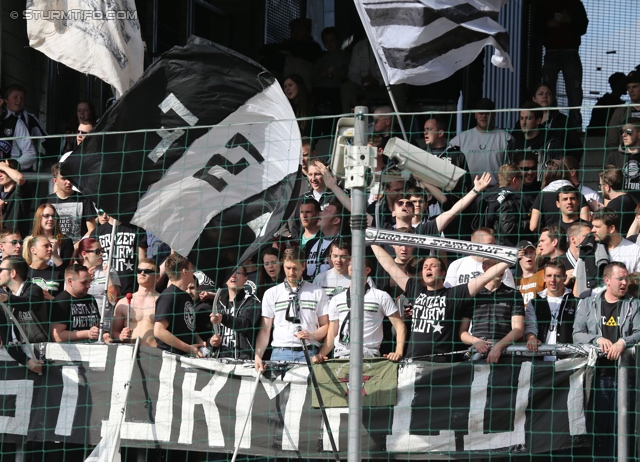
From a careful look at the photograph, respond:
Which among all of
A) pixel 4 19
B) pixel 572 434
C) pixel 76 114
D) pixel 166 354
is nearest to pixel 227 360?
pixel 166 354

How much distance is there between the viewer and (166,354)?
9.00 metres

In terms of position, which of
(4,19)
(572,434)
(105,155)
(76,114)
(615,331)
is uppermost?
(4,19)

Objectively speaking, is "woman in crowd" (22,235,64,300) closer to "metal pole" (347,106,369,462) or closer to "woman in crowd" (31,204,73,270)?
"woman in crowd" (31,204,73,270)

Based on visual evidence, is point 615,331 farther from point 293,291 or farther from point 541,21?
point 541,21

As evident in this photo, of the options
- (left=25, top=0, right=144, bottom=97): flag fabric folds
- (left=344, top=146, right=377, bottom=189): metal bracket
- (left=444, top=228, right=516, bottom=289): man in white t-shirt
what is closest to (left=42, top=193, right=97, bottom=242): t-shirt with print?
(left=25, top=0, right=144, bottom=97): flag fabric folds

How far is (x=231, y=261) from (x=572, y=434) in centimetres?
255

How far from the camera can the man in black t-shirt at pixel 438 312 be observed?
890 cm

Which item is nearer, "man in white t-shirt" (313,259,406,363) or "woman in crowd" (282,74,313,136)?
"man in white t-shirt" (313,259,406,363)

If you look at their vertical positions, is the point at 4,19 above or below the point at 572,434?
above

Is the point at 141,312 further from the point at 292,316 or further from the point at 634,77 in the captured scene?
the point at 634,77

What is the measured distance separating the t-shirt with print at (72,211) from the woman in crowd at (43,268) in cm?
128

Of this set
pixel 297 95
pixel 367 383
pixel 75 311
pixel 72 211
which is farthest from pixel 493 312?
pixel 297 95

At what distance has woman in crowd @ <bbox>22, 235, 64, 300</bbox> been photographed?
10.6m

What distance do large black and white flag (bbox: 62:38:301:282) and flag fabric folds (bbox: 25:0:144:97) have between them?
5.19 ft
